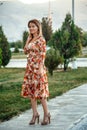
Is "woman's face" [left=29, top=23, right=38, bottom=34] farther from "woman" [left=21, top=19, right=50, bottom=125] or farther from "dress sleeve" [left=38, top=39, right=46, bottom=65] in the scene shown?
"dress sleeve" [left=38, top=39, right=46, bottom=65]

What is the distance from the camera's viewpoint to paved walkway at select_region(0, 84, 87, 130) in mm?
7650

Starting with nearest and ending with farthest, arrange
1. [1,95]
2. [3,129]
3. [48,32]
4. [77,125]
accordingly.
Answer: [77,125]
[3,129]
[1,95]
[48,32]

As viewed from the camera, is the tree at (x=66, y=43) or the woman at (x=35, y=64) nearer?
the woman at (x=35, y=64)

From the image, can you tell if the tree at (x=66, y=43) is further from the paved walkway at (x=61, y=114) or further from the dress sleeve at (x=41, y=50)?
the dress sleeve at (x=41, y=50)

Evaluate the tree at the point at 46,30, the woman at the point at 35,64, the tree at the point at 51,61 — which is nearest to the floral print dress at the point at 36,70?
the woman at the point at 35,64

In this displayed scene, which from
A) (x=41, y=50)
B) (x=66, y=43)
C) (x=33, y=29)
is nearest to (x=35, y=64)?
(x=41, y=50)

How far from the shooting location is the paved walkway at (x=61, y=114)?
7.65 meters

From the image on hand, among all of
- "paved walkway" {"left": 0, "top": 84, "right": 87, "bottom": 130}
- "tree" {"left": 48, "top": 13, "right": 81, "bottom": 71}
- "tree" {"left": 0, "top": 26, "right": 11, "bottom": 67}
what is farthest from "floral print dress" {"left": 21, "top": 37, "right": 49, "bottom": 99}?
"tree" {"left": 0, "top": 26, "right": 11, "bottom": 67}

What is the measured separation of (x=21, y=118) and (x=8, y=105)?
5.95 feet

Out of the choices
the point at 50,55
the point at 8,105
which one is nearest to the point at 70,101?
the point at 8,105

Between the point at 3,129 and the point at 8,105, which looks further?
the point at 8,105

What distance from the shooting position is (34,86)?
25.2 ft

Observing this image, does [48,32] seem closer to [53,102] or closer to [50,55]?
[50,55]

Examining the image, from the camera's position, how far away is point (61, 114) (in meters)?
8.87
